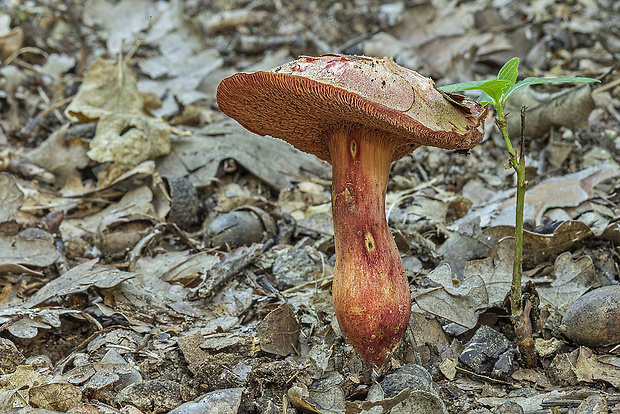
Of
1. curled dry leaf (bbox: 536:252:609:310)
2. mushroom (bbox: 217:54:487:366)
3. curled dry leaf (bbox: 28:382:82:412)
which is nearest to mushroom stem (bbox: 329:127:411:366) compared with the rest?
mushroom (bbox: 217:54:487:366)

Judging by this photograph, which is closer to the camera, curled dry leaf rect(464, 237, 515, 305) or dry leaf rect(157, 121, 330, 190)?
curled dry leaf rect(464, 237, 515, 305)

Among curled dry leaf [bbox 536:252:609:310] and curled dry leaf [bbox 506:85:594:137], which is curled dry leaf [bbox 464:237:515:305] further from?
curled dry leaf [bbox 506:85:594:137]

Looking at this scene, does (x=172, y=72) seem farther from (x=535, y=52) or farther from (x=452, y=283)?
(x=452, y=283)

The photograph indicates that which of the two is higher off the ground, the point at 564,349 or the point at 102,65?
the point at 102,65

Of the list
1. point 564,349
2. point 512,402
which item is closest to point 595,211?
point 564,349

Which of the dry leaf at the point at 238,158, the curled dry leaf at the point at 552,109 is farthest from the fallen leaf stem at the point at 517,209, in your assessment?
the dry leaf at the point at 238,158

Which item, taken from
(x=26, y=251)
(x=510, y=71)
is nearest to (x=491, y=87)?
(x=510, y=71)
